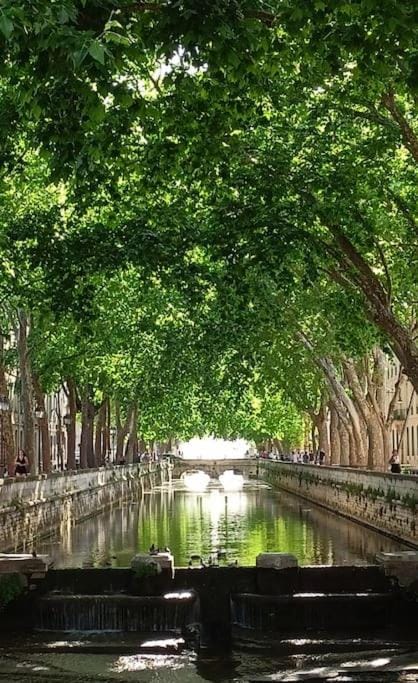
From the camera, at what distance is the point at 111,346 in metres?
39.8

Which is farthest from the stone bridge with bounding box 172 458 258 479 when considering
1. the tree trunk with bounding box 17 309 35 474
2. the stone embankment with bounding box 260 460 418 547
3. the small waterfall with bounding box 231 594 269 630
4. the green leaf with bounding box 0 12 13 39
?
the green leaf with bounding box 0 12 13 39

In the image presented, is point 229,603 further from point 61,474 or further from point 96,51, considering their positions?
point 61,474

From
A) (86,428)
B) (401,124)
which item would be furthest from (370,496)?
(86,428)

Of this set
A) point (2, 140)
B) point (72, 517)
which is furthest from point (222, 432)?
point (2, 140)

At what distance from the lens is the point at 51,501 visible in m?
35.0

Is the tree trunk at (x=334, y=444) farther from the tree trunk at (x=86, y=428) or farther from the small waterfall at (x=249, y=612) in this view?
the small waterfall at (x=249, y=612)

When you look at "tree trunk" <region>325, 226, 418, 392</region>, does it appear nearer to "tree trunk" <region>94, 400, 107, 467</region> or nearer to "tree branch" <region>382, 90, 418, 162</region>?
"tree branch" <region>382, 90, 418, 162</region>

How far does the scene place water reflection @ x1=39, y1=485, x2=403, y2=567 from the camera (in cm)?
2789

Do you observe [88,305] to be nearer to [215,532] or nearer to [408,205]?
[408,205]

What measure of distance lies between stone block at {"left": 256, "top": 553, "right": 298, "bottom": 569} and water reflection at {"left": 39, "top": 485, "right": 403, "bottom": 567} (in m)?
5.49

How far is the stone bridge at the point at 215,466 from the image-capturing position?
11225 centimetres

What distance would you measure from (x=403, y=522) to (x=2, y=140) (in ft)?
60.8

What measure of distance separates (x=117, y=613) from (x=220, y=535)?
579 inches

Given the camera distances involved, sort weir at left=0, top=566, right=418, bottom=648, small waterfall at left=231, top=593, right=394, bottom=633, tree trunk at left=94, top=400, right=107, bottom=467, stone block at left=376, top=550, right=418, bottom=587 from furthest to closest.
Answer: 1. tree trunk at left=94, top=400, right=107, bottom=467
2. stone block at left=376, top=550, right=418, bottom=587
3. small waterfall at left=231, top=593, right=394, bottom=633
4. weir at left=0, top=566, right=418, bottom=648
